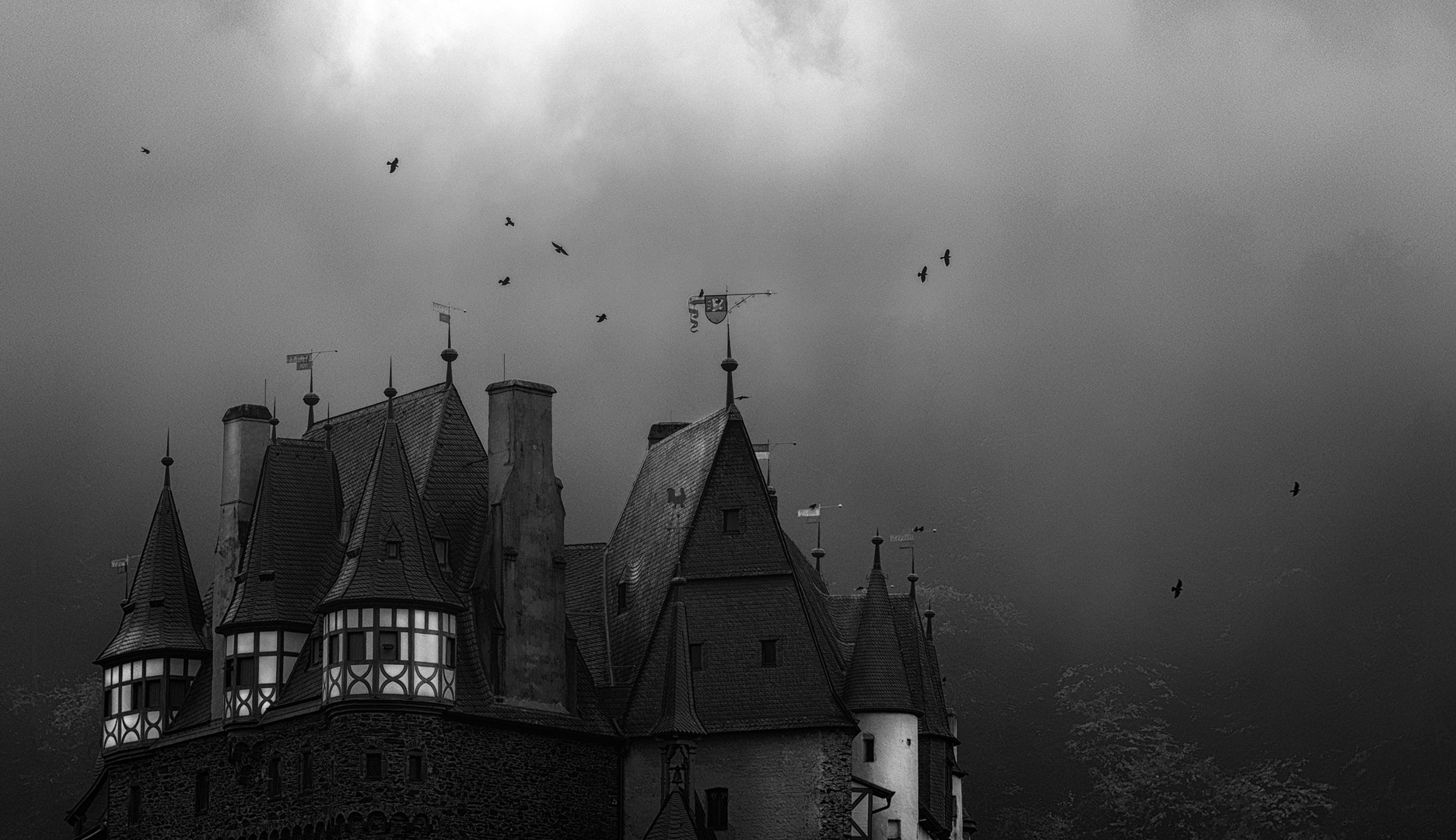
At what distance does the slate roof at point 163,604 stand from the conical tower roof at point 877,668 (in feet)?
73.9

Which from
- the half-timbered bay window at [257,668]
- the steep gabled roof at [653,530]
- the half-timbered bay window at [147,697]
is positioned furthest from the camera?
the steep gabled roof at [653,530]

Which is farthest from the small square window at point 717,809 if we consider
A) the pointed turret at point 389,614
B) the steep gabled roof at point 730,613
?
the pointed turret at point 389,614

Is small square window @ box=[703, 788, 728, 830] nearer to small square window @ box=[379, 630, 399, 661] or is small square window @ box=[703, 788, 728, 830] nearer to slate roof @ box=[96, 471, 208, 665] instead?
small square window @ box=[379, 630, 399, 661]

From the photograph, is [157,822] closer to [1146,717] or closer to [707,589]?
[707,589]

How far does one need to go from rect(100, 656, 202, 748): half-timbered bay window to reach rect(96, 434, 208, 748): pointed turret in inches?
1.0

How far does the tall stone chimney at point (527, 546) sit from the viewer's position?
264 feet

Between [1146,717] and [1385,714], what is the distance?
16.1m

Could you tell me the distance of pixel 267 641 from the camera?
79.2 metres

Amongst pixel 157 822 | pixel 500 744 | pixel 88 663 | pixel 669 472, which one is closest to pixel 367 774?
pixel 500 744

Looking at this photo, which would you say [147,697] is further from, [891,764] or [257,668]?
[891,764]

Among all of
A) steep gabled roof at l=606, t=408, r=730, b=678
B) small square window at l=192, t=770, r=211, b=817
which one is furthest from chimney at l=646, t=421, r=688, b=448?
small square window at l=192, t=770, r=211, b=817

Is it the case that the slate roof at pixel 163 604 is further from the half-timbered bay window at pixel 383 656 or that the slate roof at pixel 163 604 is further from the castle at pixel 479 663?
the half-timbered bay window at pixel 383 656

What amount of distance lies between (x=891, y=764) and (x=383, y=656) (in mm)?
19849

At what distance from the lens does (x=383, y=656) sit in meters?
75.7
